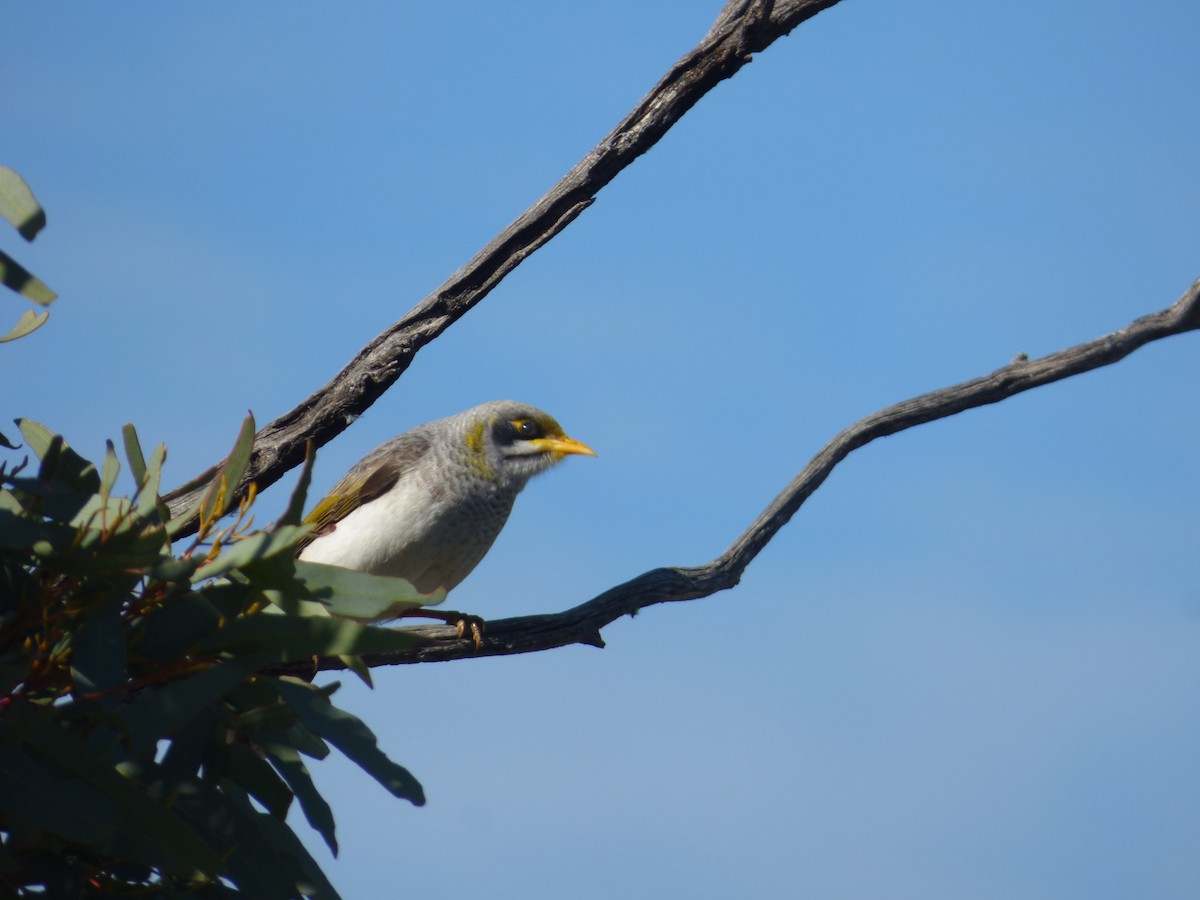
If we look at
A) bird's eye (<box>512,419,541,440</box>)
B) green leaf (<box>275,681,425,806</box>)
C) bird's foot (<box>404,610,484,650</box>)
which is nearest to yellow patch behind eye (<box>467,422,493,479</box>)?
bird's eye (<box>512,419,541,440</box>)

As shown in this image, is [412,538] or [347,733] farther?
[412,538]

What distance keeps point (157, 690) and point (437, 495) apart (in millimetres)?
3287

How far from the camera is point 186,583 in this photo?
8.34 ft

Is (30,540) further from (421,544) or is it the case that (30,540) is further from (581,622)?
(421,544)

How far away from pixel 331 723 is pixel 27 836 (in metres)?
0.74

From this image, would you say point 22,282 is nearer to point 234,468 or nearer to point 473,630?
point 234,468

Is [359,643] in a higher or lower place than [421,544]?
lower

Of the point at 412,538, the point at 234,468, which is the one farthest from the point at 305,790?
the point at 412,538

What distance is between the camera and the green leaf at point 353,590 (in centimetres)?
280

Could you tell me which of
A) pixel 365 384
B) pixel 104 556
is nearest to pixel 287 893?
pixel 104 556

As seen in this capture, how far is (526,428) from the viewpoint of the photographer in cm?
646

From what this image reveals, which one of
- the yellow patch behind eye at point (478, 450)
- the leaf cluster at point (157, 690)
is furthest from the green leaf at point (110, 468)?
the yellow patch behind eye at point (478, 450)

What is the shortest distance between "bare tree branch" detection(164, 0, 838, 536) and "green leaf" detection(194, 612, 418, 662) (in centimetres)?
185

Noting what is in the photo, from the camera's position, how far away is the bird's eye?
21.1ft
